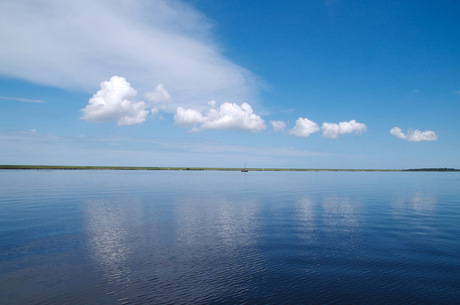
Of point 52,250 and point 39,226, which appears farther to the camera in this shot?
point 39,226

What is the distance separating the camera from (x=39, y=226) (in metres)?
26.9

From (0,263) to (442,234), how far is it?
114ft

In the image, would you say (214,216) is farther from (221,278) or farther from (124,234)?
(221,278)

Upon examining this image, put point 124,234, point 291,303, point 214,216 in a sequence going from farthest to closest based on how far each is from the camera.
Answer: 1. point 214,216
2. point 124,234
3. point 291,303

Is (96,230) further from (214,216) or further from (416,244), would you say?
(416,244)

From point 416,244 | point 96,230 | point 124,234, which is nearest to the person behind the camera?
point 416,244

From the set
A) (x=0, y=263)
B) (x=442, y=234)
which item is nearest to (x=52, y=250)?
(x=0, y=263)

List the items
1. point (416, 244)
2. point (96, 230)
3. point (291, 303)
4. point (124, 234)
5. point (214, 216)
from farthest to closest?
point (214, 216), point (96, 230), point (124, 234), point (416, 244), point (291, 303)

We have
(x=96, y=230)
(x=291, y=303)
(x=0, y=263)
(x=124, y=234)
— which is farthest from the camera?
(x=96, y=230)

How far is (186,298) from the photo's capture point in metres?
13.0

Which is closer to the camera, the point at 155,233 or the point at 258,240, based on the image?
the point at 258,240

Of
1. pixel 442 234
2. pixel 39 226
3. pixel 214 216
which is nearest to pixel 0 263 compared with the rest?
pixel 39 226

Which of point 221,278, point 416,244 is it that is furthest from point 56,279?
point 416,244

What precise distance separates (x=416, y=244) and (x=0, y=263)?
29449 millimetres
